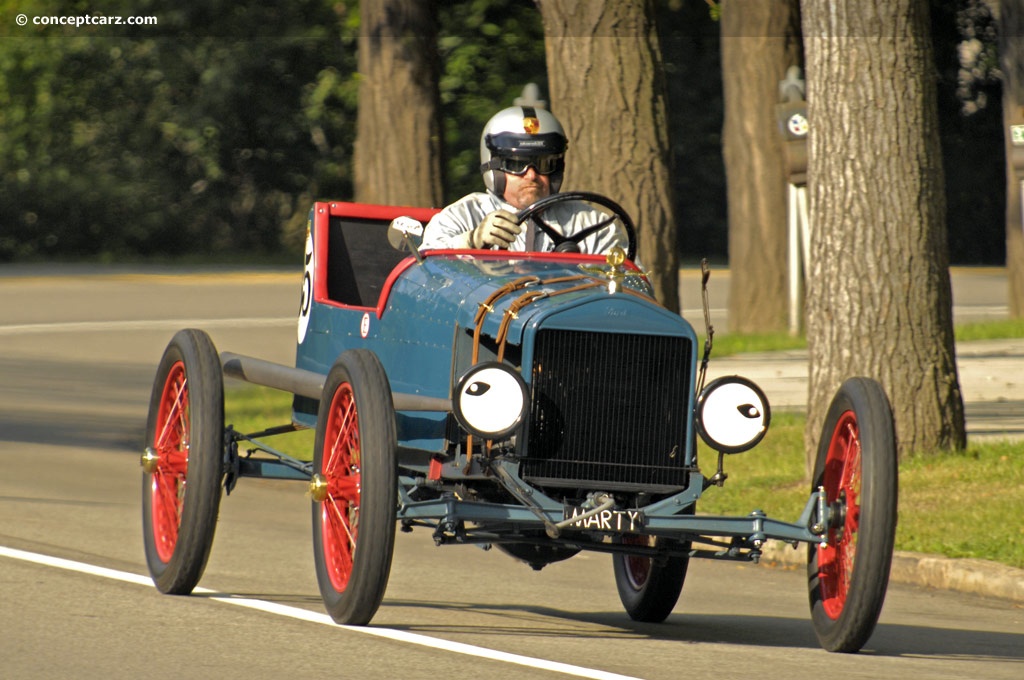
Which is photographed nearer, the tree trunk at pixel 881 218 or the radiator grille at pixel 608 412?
the radiator grille at pixel 608 412

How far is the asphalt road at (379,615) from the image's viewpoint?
632 cm

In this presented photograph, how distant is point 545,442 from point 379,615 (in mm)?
1108

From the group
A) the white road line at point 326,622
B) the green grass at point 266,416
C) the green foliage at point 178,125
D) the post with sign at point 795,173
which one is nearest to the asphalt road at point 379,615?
the white road line at point 326,622

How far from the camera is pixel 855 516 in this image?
646 centimetres

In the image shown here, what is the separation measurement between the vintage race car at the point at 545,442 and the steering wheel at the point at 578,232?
3 centimetres

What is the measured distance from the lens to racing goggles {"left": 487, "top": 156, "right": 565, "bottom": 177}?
25.6ft

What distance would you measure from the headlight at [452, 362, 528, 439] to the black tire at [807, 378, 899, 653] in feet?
3.82

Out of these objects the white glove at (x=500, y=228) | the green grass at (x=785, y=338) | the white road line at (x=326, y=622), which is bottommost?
the white road line at (x=326, y=622)

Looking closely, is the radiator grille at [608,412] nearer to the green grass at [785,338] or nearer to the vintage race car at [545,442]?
the vintage race car at [545,442]

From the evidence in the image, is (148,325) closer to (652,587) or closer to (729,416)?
(652,587)

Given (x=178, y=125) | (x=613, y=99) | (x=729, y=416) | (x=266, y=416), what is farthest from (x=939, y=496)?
(x=178, y=125)

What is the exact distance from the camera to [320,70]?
132 feet

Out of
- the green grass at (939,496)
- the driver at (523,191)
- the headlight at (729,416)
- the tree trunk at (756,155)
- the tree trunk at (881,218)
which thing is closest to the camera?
the headlight at (729,416)

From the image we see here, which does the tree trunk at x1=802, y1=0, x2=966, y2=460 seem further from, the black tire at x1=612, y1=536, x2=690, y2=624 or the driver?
the black tire at x1=612, y1=536, x2=690, y2=624
